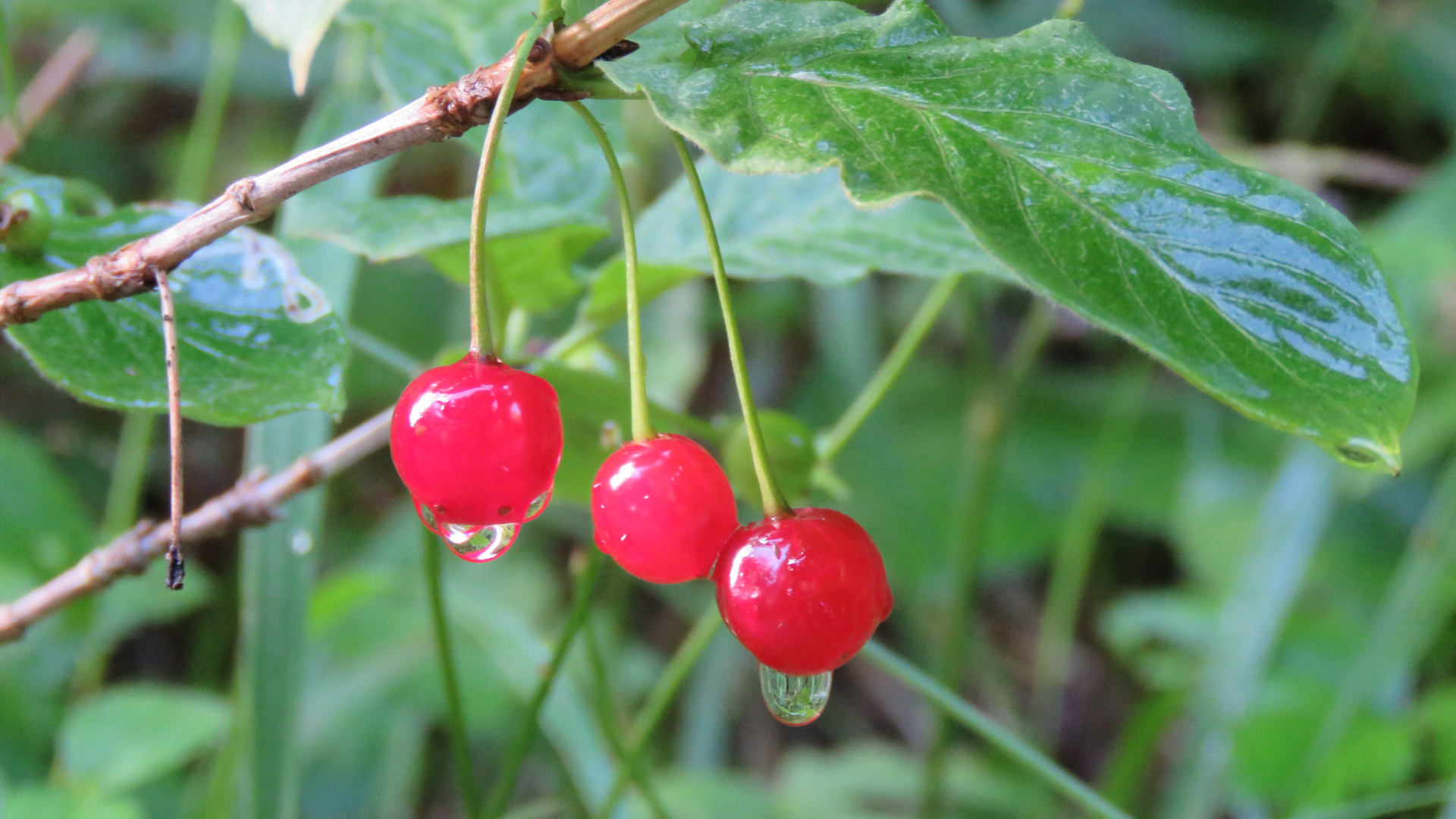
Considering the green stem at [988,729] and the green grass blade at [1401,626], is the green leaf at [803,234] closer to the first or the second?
the green stem at [988,729]

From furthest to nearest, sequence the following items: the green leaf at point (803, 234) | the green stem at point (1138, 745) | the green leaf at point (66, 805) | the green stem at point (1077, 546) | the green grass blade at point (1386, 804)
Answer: the green stem at point (1077, 546) → the green stem at point (1138, 745) → the green grass blade at point (1386, 804) → the green leaf at point (66, 805) → the green leaf at point (803, 234)

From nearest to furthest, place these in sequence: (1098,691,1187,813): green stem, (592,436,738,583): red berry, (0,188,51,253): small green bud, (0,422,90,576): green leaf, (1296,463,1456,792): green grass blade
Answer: (592,436,738,583): red berry
(0,188,51,253): small green bud
(1296,463,1456,792): green grass blade
(1098,691,1187,813): green stem
(0,422,90,576): green leaf

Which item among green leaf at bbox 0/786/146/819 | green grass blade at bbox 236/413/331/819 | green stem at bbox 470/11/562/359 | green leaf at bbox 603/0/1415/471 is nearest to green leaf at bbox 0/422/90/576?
green leaf at bbox 0/786/146/819

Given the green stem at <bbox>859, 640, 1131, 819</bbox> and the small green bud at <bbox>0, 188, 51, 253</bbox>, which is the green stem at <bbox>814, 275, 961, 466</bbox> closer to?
the green stem at <bbox>859, 640, 1131, 819</bbox>

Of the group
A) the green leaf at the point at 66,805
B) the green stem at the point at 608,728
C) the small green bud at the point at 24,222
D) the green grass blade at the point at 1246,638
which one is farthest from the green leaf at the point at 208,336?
the green grass blade at the point at 1246,638

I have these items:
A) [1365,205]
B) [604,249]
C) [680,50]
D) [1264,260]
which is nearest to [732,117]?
[680,50]

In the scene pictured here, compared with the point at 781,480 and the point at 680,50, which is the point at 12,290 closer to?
the point at 680,50
